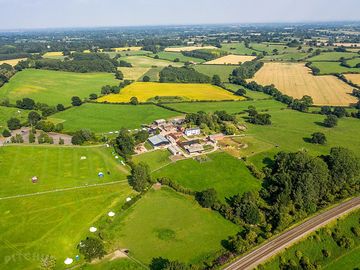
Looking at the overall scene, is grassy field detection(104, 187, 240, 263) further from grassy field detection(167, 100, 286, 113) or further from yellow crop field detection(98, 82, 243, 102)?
yellow crop field detection(98, 82, 243, 102)

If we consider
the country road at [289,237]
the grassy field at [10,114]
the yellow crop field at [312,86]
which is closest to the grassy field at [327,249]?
the country road at [289,237]

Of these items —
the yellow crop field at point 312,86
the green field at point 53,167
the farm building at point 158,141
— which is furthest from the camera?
the yellow crop field at point 312,86

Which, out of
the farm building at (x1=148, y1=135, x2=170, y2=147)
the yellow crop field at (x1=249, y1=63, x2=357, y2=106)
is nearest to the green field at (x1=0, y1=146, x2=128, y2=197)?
the farm building at (x1=148, y1=135, x2=170, y2=147)

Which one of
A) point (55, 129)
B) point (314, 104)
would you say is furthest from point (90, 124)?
point (314, 104)

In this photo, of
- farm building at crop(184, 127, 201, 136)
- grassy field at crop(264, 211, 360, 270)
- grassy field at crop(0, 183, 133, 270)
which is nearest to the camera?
grassy field at crop(264, 211, 360, 270)

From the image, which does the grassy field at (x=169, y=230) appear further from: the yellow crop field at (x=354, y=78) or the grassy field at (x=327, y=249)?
the yellow crop field at (x=354, y=78)

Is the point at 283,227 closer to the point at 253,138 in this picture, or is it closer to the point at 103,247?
the point at 103,247
